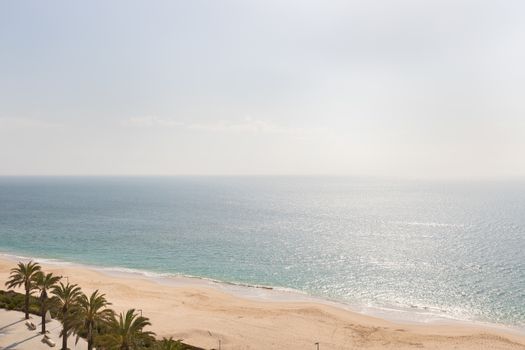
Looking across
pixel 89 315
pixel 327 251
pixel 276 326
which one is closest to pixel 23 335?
pixel 89 315

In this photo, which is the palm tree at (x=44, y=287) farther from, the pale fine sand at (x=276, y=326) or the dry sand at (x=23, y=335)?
the pale fine sand at (x=276, y=326)

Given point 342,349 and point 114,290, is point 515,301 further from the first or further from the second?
point 114,290

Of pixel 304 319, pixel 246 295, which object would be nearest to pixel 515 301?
pixel 304 319

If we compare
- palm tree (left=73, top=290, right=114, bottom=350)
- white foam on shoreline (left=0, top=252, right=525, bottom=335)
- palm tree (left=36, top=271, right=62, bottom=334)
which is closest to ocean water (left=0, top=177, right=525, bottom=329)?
white foam on shoreline (left=0, top=252, right=525, bottom=335)

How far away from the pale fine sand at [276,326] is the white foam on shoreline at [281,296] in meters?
1.82

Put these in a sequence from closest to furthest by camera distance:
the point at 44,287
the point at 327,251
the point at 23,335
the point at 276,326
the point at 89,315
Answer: the point at 89,315 < the point at 23,335 < the point at 44,287 < the point at 276,326 < the point at 327,251

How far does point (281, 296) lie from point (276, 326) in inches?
602

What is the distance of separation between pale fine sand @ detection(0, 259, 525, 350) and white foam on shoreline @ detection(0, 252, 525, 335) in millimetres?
1821

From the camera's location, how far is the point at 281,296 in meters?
67.2

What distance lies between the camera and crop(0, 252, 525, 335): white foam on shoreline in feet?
185

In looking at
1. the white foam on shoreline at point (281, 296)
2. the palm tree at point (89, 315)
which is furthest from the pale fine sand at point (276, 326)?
the palm tree at point (89, 315)

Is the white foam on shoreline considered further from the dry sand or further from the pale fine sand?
the dry sand

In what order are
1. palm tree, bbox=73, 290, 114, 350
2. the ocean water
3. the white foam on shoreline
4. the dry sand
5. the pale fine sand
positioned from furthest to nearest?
the ocean water → the white foam on shoreline → the pale fine sand → the dry sand → palm tree, bbox=73, 290, 114, 350

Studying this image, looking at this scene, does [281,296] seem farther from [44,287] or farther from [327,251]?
[44,287]
